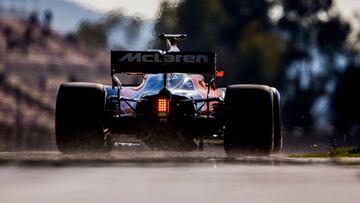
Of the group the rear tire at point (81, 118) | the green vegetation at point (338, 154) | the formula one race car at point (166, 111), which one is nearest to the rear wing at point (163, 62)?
the formula one race car at point (166, 111)

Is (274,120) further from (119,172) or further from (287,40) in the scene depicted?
(287,40)

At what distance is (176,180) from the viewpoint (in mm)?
16562

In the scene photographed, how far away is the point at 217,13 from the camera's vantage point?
58438 mm

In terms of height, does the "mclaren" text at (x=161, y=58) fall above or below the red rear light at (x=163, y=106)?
above

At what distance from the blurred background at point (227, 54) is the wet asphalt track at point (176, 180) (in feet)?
55.0

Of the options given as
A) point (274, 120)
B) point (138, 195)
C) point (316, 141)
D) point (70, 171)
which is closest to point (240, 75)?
point (316, 141)

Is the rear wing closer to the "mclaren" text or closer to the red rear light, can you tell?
the "mclaren" text

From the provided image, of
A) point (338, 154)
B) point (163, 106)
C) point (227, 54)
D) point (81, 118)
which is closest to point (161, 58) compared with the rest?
point (163, 106)

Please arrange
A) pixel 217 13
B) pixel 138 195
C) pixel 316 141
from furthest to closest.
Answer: pixel 217 13, pixel 316 141, pixel 138 195

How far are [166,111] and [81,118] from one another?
4.77 feet

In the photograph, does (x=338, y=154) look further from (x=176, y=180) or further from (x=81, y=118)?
(x=176, y=180)

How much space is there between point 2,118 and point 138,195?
47149 millimetres

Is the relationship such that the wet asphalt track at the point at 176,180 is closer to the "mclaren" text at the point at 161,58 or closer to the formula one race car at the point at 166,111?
the formula one race car at the point at 166,111

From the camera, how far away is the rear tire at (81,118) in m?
24.4
